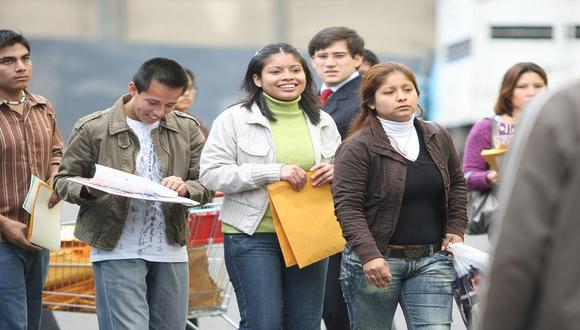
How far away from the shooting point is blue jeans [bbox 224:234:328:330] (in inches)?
222

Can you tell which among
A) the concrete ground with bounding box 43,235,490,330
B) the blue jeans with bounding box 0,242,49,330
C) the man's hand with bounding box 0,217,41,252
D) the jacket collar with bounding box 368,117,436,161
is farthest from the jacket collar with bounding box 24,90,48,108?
the concrete ground with bounding box 43,235,490,330

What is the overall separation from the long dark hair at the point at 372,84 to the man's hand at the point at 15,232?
1.76m

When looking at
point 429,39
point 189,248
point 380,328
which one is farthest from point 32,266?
point 429,39

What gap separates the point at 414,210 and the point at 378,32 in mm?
26393

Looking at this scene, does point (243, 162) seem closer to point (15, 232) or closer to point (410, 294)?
point (410, 294)

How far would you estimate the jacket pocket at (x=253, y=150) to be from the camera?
5.79m

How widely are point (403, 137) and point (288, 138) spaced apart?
25.5 inches

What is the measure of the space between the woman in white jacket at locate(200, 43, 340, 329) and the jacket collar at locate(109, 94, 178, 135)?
0.21 m

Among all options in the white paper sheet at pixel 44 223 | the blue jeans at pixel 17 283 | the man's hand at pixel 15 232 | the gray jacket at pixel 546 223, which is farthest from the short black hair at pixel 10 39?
the gray jacket at pixel 546 223

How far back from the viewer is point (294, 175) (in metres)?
5.63

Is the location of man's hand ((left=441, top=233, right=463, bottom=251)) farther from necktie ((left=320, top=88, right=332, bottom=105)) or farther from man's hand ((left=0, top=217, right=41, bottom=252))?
man's hand ((left=0, top=217, right=41, bottom=252))

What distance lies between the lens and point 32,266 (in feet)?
20.9

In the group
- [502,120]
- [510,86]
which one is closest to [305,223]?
[502,120]

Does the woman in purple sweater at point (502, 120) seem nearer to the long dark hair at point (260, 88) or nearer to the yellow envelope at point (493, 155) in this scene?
the yellow envelope at point (493, 155)
